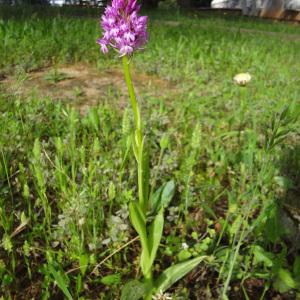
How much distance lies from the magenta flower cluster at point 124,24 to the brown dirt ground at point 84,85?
61.1 inches

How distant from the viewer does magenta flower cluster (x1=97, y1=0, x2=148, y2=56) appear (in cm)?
96

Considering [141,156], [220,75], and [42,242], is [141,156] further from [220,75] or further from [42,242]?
[220,75]

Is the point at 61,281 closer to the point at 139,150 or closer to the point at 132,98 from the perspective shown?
the point at 139,150

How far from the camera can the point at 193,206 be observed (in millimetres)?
1596

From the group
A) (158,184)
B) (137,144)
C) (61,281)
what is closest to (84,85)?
(158,184)

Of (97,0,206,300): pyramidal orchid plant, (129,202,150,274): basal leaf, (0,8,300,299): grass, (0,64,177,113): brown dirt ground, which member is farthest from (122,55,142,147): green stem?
(0,64,177,113): brown dirt ground

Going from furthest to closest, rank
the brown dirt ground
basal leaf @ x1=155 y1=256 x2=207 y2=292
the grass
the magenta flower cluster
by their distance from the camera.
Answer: the brown dirt ground < the grass < basal leaf @ x1=155 y1=256 x2=207 y2=292 < the magenta flower cluster

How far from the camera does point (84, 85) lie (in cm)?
308

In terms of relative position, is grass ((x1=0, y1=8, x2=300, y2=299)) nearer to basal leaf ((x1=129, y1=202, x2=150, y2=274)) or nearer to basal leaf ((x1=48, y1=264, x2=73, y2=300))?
basal leaf ((x1=48, y1=264, x2=73, y2=300))

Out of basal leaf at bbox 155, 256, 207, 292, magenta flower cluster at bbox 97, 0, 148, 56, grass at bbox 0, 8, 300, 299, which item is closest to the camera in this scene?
magenta flower cluster at bbox 97, 0, 148, 56

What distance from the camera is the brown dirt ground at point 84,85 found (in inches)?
107

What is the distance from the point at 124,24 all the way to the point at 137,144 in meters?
0.34

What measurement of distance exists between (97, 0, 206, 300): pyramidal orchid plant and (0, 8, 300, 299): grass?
113 mm

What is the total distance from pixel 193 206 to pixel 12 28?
3.57 meters
